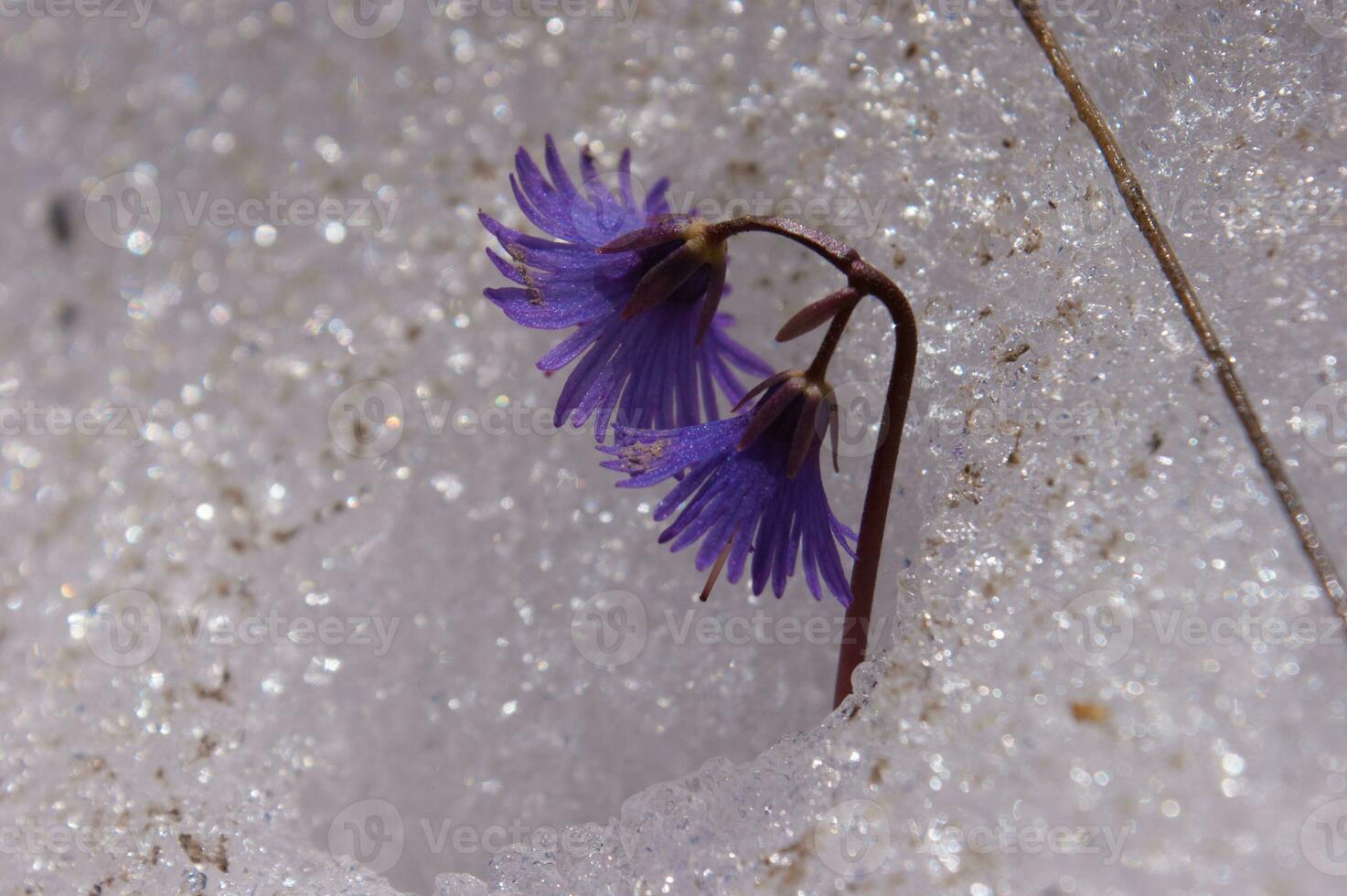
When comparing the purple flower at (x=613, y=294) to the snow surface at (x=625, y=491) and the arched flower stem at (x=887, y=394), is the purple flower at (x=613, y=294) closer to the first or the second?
the arched flower stem at (x=887, y=394)

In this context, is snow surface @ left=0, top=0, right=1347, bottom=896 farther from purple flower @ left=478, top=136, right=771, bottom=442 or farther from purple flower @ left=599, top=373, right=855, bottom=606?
purple flower @ left=478, top=136, right=771, bottom=442

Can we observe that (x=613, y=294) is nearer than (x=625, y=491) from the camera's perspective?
Yes

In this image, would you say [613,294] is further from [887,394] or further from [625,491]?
[625,491]

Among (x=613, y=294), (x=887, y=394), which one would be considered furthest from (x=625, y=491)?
(x=887, y=394)

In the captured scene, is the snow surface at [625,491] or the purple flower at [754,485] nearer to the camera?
the snow surface at [625,491]

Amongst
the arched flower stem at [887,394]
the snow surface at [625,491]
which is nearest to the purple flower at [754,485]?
the arched flower stem at [887,394]

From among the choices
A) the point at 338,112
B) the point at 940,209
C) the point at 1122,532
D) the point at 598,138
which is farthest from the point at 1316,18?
the point at 338,112

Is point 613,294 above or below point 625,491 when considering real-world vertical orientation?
above
